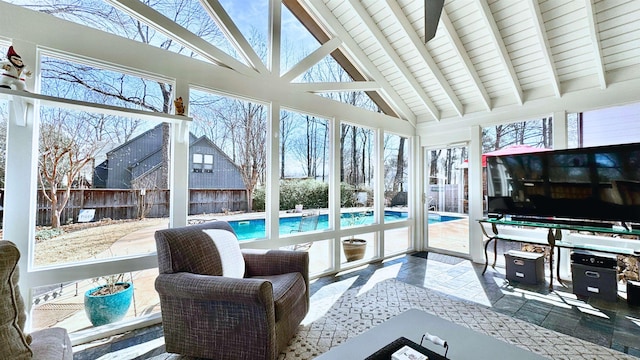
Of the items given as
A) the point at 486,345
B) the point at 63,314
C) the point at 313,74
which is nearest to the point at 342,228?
the point at 313,74

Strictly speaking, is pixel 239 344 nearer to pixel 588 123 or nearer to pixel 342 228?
pixel 342 228

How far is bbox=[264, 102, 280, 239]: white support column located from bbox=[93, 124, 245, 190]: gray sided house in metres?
0.40

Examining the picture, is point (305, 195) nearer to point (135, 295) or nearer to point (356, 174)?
point (356, 174)

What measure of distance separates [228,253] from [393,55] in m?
3.47

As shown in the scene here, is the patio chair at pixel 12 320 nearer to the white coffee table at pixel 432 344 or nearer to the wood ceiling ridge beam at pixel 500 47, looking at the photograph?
the white coffee table at pixel 432 344

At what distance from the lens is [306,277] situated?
260 centimetres

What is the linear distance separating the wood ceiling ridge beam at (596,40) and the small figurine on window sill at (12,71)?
4875 millimetres

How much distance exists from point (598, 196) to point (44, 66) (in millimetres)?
5557

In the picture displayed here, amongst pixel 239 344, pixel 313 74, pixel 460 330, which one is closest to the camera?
pixel 460 330

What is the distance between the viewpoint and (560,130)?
3873 mm

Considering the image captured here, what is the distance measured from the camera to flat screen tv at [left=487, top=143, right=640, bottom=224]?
310 cm

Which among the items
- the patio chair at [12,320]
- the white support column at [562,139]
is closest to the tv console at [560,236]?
the white support column at [562,139]

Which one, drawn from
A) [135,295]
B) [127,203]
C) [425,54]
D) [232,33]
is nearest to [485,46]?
[425,54]

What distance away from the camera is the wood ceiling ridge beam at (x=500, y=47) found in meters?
3.15
